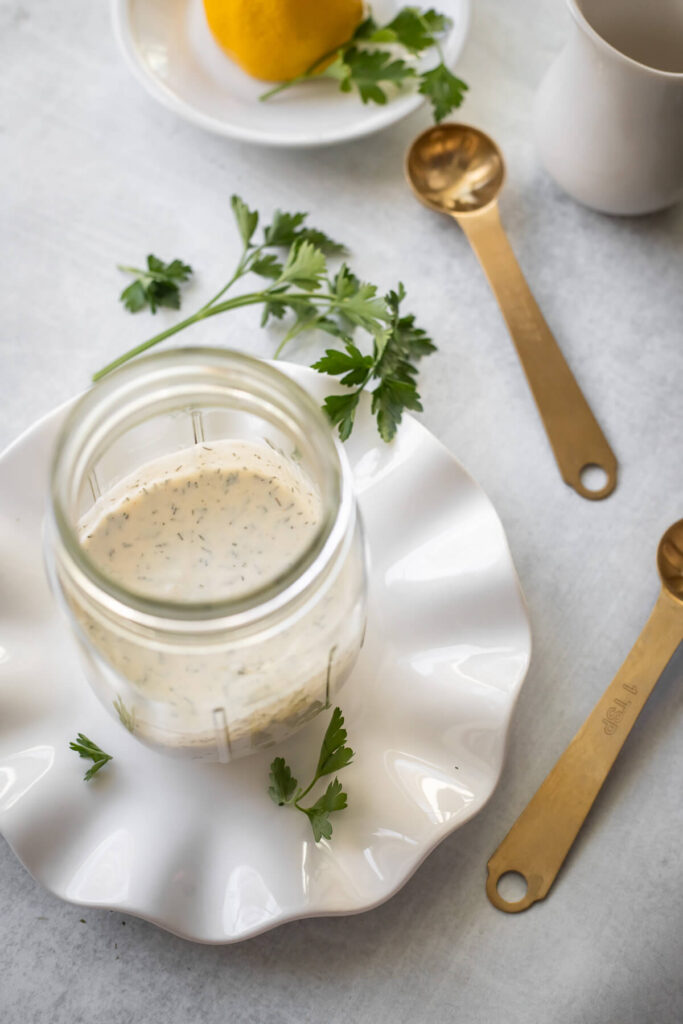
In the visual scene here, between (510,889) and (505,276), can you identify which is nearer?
(510,889)

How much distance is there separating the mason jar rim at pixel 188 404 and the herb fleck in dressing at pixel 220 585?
3 cm

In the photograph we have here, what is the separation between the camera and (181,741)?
0.62m

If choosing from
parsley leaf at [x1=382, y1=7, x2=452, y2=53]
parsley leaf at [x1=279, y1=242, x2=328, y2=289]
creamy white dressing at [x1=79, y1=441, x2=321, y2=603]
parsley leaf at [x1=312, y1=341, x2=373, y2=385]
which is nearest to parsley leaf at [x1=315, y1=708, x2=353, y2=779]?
creamy white dressing at [x1=79, y1=441, x2=321, y2=603]

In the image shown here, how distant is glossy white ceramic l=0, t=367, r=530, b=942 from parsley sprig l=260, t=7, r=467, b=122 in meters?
0.34

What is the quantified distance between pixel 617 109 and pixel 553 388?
0.79ft

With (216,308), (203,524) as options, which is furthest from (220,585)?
(216,308)

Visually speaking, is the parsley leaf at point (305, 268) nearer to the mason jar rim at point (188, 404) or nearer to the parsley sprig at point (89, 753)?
the mason jar rim at point (188, 404)

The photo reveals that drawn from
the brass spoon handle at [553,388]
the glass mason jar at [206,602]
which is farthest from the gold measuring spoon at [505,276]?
the glass mason jar at [206,602]

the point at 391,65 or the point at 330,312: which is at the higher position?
the point at 391,65

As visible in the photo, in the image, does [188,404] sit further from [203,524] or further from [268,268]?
[268,268]

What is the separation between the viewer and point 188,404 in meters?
0.64

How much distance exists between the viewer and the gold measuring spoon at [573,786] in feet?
2.46

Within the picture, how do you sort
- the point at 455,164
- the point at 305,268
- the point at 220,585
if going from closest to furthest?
the point at 220,585 < the point at 305,268 < the point at 455,164

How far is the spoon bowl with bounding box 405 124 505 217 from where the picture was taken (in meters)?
0.93
